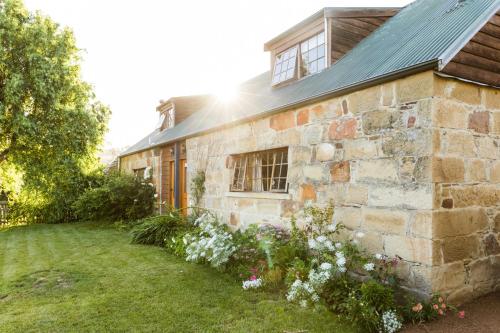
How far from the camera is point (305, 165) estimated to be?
607cm

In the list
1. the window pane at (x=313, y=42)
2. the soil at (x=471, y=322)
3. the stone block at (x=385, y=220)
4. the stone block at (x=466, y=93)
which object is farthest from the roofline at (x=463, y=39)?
the window pane at (x=313, y=42)

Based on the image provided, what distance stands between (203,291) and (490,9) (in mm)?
5542

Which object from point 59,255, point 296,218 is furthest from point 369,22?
point 59,255

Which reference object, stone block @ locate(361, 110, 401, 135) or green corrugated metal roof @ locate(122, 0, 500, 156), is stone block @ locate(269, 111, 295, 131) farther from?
stone block @ locate(361, 110, 401, 135)

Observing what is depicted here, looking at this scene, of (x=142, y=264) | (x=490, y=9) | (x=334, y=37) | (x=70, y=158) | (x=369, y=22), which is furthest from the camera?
(x=70, y=158)

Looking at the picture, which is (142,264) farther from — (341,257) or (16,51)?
(16,51)

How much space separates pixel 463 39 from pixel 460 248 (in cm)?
258

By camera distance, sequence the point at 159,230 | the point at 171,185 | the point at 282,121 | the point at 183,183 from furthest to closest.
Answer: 1. the point at 171,185
2. the point at 183,183
3. the point at 159,230
4. the point at 282,121

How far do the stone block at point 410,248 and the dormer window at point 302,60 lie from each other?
4.69 meters

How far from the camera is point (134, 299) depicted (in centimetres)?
493

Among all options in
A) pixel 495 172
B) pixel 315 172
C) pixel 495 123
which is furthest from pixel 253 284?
pixel 495 123

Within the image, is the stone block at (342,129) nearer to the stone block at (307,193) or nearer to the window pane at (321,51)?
the stone block at (307,193)

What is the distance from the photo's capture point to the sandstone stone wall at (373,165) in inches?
167

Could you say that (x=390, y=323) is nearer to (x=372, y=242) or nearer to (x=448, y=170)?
(x=372, y=242)
